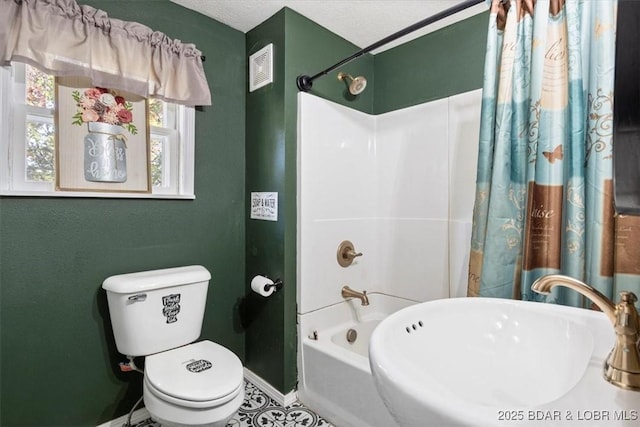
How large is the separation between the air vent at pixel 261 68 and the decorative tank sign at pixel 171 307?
4.33 ft

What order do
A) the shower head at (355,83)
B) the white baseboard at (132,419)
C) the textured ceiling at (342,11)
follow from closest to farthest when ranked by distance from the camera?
1. the white baseboard at (132,419)
2. the textured ceiling at (342,11)
3. the shower head at (355,83)

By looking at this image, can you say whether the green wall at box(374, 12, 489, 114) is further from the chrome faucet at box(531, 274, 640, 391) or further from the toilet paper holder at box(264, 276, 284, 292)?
the chrome faucet at box(531, 274, 640, 391)

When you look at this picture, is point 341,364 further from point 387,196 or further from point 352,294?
point 387,196

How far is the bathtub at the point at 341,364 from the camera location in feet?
5.07

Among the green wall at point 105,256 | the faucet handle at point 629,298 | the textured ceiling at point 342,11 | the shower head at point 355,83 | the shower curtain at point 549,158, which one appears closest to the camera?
the faucet handle at point 629,298

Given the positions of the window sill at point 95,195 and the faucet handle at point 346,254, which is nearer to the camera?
the window sill at point 95,195

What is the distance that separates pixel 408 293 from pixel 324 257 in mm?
653

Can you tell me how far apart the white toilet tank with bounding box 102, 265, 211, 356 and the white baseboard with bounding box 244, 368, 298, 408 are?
1.93 ft

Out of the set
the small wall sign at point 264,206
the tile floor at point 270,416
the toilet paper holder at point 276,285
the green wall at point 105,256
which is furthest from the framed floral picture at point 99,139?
the tile floor at point 270,416

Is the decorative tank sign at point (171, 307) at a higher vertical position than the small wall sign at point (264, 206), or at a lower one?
lower

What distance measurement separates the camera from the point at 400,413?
565 mm

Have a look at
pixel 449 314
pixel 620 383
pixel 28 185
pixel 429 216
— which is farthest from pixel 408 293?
pixel 28 185

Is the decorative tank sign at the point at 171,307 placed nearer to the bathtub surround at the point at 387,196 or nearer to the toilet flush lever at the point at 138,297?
the toilet flush lever at the point at 138,297

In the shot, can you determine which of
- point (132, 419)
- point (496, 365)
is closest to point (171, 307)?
point (132, 419)
